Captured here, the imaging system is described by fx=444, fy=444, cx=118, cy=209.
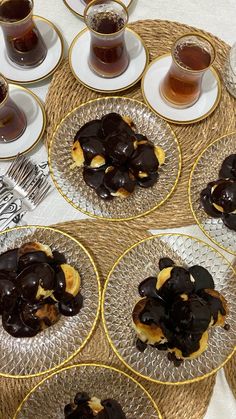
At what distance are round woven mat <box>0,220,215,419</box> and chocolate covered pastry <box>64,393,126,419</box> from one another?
0.09m

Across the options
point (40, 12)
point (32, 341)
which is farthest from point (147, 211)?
point (40, 12)

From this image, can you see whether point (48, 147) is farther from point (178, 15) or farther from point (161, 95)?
point (178, 15)

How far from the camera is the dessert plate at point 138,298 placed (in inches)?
35.7

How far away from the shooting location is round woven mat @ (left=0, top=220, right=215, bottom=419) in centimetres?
94

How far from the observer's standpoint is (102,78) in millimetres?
1097

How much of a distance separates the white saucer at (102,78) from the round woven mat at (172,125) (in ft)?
0.08

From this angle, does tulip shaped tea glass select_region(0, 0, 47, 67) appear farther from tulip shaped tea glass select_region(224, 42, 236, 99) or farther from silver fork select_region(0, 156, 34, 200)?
tulip shaped tea glass select_region(224, 42, 236, 99)

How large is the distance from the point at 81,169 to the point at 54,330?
363mm

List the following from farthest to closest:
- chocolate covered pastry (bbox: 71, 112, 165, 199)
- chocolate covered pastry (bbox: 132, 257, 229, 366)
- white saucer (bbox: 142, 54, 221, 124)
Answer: white saucer (bbox: 142, 54, 221, 124) → chocolate covered pastry (bbox: 71, 112, 165, 199) → chocolate covered pastry (bbox: 132, 257, 229, 366)

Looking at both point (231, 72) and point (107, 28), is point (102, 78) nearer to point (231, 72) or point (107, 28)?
point (107, 28)

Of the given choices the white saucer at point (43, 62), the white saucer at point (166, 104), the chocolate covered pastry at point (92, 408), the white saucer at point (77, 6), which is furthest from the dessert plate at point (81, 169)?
the chocolate covered pastry at point (92, 408)

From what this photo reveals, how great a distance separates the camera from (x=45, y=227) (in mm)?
967

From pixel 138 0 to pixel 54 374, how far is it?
0.96 meters

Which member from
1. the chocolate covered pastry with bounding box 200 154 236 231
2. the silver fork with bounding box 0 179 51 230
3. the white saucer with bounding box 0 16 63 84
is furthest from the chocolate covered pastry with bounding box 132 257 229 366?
the white saucer with bounding box 0 16 63 84
